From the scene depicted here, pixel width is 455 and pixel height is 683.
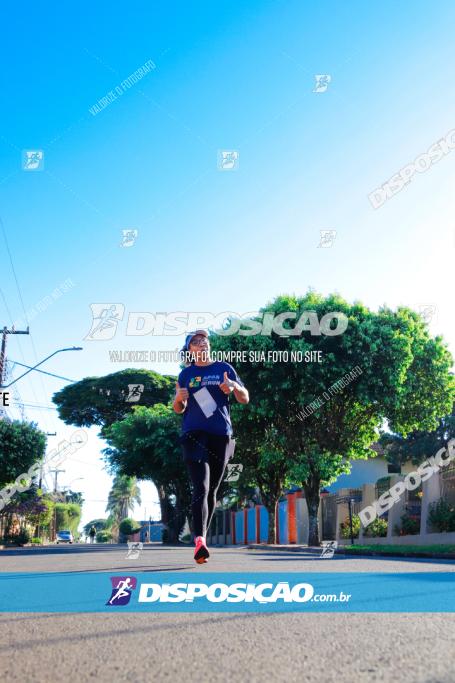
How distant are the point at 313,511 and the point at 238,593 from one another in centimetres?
2304

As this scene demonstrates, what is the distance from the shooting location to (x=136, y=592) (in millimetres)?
5258

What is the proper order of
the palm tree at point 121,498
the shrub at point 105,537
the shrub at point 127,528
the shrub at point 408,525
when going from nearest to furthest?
the shrub at point 408,525 < the shrub at point 127,528 < the palm tree at point 121,498 < the shrub at point 105,537

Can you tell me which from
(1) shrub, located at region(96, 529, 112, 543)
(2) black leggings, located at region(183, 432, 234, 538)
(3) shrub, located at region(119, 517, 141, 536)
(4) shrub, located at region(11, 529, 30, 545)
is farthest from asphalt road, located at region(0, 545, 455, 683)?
(1) shrub, located at region(96, 529, 112, 543)

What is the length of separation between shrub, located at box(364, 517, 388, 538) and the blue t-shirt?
22.2 meters

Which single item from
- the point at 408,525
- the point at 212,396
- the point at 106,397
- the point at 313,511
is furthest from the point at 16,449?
the point at 212,396

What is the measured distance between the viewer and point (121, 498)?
113250 mm

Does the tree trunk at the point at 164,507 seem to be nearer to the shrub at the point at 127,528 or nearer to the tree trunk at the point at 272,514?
the tree trunk at the point at 272,514

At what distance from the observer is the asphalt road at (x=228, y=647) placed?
2617 millimetres

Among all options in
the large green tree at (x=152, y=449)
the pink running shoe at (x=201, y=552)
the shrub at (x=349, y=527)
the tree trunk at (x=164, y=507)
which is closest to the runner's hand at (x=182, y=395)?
the pink running shoe at (x=201, y=552)

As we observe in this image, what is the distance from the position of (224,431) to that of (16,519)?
53.7 metres

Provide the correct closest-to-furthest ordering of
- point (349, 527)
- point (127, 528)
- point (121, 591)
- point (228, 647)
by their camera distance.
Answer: point (228, 647)
point (121, 591)
point (349, 527)
point (127, 528)

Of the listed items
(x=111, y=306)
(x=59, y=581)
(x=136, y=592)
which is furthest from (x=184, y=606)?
(x=111, y=306)

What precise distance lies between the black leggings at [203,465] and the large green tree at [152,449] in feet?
106

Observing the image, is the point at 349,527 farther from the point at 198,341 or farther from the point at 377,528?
the point at 198,341
